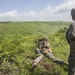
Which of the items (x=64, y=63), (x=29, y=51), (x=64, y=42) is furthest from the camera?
(x=64, y=42)

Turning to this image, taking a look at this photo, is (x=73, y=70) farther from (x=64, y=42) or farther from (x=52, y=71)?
(x=64, y=42)

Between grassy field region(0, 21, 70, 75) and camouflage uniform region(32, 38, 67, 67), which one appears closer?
grassy field region(0, 21, 70, 75)

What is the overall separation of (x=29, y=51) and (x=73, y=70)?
6.18m

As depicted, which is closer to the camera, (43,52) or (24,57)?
(24,57)

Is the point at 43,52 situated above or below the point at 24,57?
above

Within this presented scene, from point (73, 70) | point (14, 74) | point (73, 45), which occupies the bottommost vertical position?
point (14, 74)

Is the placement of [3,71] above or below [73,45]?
below

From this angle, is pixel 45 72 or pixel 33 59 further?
pixel 33 59

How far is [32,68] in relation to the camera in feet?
48.1

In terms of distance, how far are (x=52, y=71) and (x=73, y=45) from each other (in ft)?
11.4

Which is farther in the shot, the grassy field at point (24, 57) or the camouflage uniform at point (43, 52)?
the camouflage uniform at point (43, 52)

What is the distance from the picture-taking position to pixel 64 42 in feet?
68.2

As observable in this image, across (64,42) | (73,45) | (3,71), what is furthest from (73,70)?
(64,42)

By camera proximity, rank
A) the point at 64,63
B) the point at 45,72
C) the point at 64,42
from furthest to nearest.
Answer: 1. the point at 64,42
2. the point at 64,63
3. the point at 45,72
